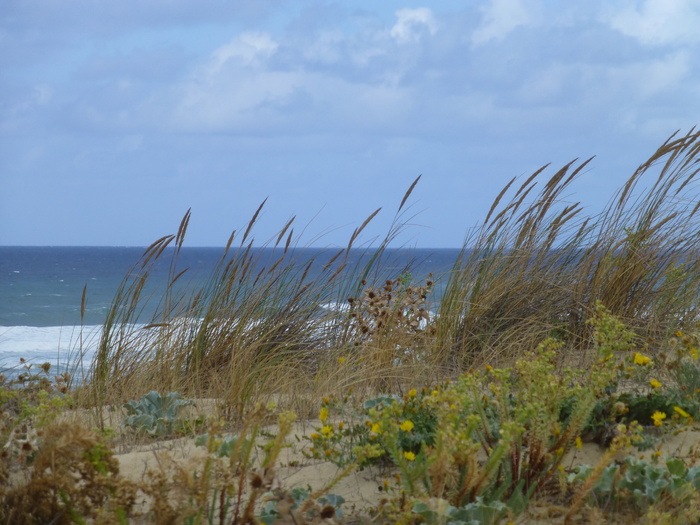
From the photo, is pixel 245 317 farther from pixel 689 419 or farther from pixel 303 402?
pixel 689 419

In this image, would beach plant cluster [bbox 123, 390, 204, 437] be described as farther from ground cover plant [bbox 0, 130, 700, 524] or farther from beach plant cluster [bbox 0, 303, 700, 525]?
beach plant cluster [bbox 0, 303, 700, 525]

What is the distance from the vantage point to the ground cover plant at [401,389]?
1736 millimetres

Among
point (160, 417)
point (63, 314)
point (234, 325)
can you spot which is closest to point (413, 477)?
point (160, 417)

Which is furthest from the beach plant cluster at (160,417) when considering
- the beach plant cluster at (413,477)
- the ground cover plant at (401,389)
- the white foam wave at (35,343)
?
the white foam wave at (35,343)

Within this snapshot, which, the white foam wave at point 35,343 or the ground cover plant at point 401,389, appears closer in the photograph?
the ground cover plant at point 401,389

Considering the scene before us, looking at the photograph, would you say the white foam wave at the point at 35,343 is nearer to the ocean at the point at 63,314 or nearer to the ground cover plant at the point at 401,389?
the ocean at the point at 63,314

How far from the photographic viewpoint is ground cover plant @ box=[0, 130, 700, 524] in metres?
1.74

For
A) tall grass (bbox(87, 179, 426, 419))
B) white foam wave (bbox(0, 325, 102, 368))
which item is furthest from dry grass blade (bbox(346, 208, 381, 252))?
white foam wave (bbox(0, 325, 102, 368))

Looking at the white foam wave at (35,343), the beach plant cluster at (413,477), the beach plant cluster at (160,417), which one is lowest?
the white foam wave at (35,343)

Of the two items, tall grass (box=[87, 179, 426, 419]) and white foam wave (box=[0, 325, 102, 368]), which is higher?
tall grass (box=[87, 179, 426, 419])

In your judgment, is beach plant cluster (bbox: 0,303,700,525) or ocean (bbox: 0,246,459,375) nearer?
beach plant cluster (bbox: 0,303,700,525)

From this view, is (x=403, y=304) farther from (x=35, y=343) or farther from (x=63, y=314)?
(x=35, y=343)

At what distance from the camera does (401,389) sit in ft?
11.2

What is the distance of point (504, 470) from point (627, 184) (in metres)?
3.30
